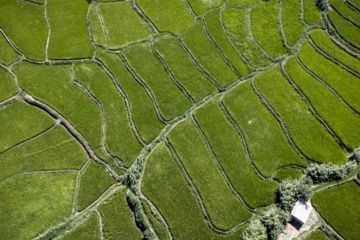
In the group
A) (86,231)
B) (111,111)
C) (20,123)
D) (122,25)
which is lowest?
(86,231)

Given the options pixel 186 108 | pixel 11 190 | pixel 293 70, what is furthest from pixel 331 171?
pixel 11 190

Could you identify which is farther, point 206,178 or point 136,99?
point 136,99

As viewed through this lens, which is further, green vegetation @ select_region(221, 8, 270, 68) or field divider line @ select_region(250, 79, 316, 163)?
green vegetation @ select_region(221, 8, 270, 68)

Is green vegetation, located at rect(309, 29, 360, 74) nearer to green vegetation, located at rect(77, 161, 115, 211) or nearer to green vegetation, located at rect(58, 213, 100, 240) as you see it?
green vegetation, located at rect(77, 161, 115, 211)

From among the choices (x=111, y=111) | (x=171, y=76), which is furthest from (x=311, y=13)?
(x=111, y=111)

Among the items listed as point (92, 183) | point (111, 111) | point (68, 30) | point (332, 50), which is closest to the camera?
point (92, 183)

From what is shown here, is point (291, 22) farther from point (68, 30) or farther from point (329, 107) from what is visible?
point (68, 30)

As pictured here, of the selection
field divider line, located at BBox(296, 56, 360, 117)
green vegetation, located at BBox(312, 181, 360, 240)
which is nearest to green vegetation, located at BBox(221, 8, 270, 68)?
field divider line, located at BBox(296, 56, 360, 117)
